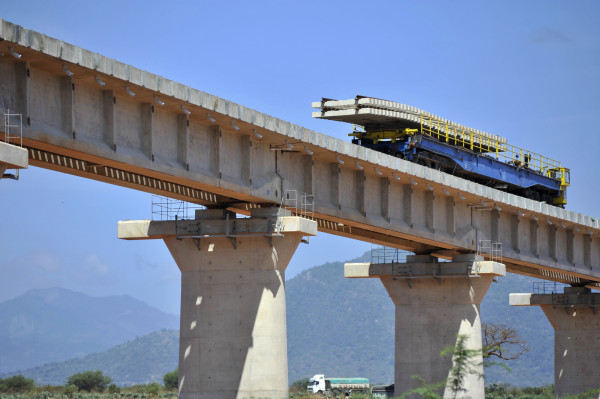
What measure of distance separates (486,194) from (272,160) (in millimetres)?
14330

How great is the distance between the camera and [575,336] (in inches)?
2566

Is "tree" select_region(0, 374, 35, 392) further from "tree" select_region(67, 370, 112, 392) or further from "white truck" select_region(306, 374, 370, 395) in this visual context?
"white truck" select_region(306, 374, 370, 395)

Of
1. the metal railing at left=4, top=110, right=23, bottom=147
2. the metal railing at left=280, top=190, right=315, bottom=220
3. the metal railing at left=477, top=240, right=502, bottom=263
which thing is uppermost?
the metal railing at left=4, top=110, right=23, bottom=147

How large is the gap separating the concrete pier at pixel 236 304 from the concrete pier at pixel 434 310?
44.9 feet

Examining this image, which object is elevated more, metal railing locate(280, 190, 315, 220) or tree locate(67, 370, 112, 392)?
metal railing locate(280, 190, 315, 220)

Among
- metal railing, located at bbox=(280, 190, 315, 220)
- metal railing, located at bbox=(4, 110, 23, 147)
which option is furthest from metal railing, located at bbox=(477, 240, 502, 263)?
metal railing, located at bbox=(4, 110, 23, 147)

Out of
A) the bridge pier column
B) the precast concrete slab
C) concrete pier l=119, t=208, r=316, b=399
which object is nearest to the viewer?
concrete pier l=119, t=208, r=316, b=399

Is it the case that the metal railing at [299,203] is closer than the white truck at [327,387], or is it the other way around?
the metal railing at [299,203]

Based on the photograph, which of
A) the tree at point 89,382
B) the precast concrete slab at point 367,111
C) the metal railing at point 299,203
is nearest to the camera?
the metal railing at point 299,203

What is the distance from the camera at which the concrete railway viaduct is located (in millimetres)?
26984

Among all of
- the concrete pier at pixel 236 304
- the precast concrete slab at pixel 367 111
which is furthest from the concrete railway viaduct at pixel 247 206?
the precast concrete slab at pixel 367 111

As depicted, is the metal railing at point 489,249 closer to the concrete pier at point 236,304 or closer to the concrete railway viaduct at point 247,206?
the concrete railway viaduct at point 247,206

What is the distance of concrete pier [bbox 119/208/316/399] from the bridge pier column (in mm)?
33182

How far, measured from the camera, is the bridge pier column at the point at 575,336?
64.1 meters
